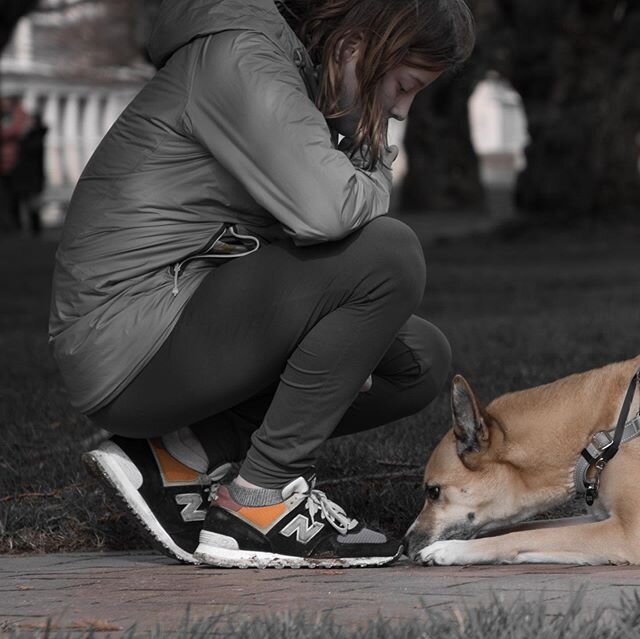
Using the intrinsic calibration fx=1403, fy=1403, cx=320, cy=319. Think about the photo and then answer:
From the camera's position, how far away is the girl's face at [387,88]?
3.77 m

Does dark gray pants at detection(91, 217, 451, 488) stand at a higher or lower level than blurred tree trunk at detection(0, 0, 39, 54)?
higher

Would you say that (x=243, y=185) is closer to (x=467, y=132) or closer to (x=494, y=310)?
(x=494, y=310)

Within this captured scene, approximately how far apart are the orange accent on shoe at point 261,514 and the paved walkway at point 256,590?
0.14 meters

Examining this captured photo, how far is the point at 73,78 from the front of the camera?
63.5m

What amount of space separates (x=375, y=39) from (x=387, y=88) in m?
0.17

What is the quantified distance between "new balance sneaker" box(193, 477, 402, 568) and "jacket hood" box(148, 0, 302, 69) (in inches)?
48.2

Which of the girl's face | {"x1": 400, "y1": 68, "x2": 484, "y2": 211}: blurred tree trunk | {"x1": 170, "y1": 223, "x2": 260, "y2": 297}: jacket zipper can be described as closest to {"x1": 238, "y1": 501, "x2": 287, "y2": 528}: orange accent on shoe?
{"x1": 170, "y1": 223, "x2": 260, "y2": 297}: jacket zipper

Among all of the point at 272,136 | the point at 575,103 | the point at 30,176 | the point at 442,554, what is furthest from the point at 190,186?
the point at 30,176

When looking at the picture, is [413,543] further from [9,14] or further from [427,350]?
[9,14]

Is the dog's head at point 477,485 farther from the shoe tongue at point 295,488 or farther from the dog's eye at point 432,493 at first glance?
the shoe tongue at point 295,488

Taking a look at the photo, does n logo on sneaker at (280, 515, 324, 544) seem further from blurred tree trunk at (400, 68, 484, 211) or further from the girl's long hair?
blurred tree trunk at (400, 68, 484, 211)

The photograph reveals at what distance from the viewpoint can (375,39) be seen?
3.69 m

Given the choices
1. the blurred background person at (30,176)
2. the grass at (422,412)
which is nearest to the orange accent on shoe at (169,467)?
the grass at (422,412)

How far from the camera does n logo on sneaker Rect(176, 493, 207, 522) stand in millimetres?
4086
